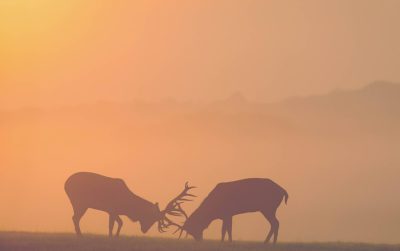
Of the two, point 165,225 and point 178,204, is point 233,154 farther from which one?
point 165,225

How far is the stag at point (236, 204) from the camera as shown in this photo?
2.96 metres

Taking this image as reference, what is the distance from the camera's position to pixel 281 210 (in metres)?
2.98

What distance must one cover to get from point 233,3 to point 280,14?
0.21 m

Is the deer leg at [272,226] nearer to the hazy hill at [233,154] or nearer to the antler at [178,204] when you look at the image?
the hazy hill at [233,154]

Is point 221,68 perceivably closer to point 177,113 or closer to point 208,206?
point 177,113

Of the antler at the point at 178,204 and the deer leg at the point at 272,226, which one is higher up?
the antler at the point at 178,204

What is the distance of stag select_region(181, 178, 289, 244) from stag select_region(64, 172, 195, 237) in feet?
0.25

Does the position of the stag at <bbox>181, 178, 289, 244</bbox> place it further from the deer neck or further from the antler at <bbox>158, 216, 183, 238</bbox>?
the deer neck

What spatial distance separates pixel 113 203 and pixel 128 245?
8.0 inches

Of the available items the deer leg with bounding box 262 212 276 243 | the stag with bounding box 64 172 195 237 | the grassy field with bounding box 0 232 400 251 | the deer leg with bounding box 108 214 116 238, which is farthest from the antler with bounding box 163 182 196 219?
the deer leg with bounding box 262 212 276 243

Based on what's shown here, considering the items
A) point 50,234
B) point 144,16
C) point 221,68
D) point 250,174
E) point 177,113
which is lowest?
point 50,234

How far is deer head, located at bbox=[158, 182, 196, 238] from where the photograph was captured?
9.87 feet

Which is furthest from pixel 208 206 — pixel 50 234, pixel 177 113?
pixel 50 234

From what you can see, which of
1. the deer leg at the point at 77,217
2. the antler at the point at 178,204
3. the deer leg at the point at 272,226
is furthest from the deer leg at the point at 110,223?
the deer leg at the point at 272,226
